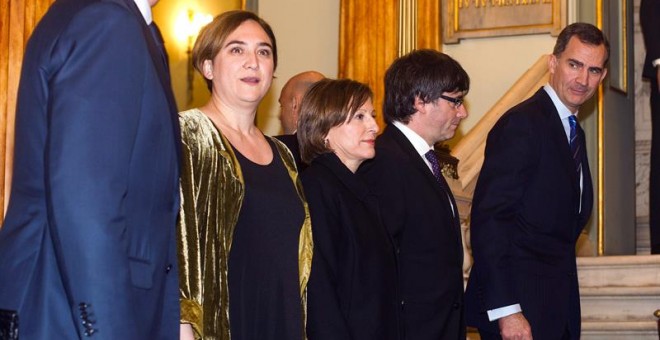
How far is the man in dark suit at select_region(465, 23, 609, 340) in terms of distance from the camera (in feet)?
15.0

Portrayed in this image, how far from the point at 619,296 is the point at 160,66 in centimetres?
401

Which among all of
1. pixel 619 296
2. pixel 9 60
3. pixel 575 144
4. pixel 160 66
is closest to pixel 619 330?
pixel 619 296

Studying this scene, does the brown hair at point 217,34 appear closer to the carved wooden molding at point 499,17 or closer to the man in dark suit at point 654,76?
the man in dark suit at point 654,76

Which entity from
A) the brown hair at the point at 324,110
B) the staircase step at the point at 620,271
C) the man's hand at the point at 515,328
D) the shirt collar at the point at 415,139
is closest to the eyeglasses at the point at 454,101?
the shirt collar at the point at 415,139

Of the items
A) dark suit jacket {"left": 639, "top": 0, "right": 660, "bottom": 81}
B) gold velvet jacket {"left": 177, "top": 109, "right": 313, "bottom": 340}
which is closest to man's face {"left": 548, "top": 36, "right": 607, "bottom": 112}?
dark suit jacket {"left": 639, "top": 0, "right": 660, "bottom": 81}

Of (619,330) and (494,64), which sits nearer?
(619,330)

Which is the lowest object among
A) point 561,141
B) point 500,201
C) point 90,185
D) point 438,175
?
point 500,201

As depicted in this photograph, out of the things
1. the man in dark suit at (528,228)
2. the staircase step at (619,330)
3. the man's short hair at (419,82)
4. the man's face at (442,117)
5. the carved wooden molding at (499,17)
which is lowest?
the staircase step at (619,330)

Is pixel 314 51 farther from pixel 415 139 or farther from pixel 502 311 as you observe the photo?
pixel 502 311

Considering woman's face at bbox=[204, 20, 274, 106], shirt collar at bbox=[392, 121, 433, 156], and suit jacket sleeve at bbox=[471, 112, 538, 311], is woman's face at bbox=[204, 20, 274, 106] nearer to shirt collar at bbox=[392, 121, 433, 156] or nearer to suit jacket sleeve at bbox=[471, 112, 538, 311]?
shirt collar at bbox=[392, 121, 433, 156]

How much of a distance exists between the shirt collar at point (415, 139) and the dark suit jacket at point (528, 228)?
32 cm

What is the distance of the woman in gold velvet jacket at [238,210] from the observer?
320 centimetres

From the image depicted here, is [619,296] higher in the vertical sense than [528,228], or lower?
lower

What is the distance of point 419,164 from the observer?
444 centimetres
